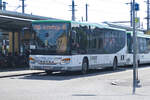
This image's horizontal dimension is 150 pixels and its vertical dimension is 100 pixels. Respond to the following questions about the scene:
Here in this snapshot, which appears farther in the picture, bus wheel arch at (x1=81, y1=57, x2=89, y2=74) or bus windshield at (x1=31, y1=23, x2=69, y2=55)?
bus wheel arch at (x1=81, y1=57, x2=89, y2=74)

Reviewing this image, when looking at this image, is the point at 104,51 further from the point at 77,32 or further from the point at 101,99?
the point at 101,99

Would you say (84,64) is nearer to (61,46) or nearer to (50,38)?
(61,46)

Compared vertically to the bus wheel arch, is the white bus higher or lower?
higher

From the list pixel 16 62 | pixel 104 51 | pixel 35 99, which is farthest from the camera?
pixel 16 62

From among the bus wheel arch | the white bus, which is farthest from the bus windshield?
the bus wheel arch

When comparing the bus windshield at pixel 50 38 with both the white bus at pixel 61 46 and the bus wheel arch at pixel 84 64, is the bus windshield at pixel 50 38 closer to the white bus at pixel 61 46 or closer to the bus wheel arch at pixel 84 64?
the white bus at pixel 61 46

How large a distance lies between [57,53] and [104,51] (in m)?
5.58

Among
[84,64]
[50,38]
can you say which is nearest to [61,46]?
[50,38]

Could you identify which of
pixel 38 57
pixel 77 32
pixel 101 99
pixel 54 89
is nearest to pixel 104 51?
pixel 77 32

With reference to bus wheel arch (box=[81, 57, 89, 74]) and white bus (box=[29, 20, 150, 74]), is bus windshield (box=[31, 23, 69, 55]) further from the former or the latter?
bus wheel arch (box=[81, 57, 89, 74])

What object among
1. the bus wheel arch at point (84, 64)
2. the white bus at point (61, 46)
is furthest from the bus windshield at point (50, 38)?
the bus wheel arch at point (84, 64)

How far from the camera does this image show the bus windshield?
61.3ft

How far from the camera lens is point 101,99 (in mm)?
11133

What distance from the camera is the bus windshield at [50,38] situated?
18.7 meters
